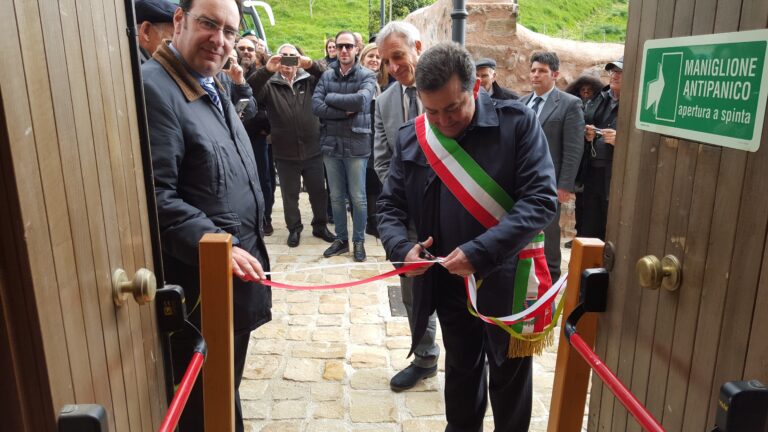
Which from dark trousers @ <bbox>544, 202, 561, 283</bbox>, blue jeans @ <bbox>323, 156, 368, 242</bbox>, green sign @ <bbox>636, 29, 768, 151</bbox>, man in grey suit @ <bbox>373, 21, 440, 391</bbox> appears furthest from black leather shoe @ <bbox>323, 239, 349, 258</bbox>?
green sign @ <bbox>636, 29, 768, 151</bbox>

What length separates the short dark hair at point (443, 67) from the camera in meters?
2.25

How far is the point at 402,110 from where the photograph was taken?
137 inches

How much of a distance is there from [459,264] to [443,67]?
2.50 ft

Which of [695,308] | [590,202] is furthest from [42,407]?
[590,202]

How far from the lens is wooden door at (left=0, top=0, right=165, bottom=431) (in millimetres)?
1059

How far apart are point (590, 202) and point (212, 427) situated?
4.27 m

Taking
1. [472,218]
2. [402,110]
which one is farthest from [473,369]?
[402,110]

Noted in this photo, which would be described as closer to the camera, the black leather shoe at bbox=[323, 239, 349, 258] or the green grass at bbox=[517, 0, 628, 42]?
the black leather shoe at bbox=[323, 239, 349, 258]

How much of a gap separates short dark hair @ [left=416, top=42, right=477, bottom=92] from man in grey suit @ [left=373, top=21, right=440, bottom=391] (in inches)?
35.2

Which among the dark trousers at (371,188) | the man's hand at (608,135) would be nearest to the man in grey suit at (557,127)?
the man's hand at (608,135)

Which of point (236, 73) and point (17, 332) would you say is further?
point (236, 73)

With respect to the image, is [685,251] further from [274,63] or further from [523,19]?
[523,19]

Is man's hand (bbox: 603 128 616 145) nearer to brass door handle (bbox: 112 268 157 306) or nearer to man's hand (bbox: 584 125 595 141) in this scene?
man's hand (bbox: 584 125 595 141)

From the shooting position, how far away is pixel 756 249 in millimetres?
1194
